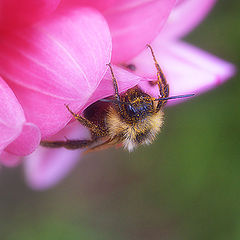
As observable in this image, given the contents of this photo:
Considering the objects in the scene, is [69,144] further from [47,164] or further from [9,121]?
[47,164]

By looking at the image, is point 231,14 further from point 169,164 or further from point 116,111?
point 116,111

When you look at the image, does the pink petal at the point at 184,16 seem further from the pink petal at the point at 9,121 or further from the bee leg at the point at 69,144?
the pink petal at the point at 9,121

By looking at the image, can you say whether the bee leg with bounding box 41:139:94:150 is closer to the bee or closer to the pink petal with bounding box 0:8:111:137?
the bee

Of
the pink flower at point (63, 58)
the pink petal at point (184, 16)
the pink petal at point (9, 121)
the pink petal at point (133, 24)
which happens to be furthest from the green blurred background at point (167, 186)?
the pink petal at point (9, 121)

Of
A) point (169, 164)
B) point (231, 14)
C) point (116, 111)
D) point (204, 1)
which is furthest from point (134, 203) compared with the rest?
point (116, 111)

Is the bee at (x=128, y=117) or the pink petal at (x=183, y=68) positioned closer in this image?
the bee at (x=128, y=117)

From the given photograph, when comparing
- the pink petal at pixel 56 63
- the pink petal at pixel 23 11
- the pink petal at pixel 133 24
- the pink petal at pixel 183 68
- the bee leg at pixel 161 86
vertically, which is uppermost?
the pink petal at pixel 23 11

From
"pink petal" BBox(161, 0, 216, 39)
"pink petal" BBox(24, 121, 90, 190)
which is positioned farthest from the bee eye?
"pink petal" BBox(24, 121, 90, 190)

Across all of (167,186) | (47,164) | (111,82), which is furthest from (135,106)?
(167,186)
